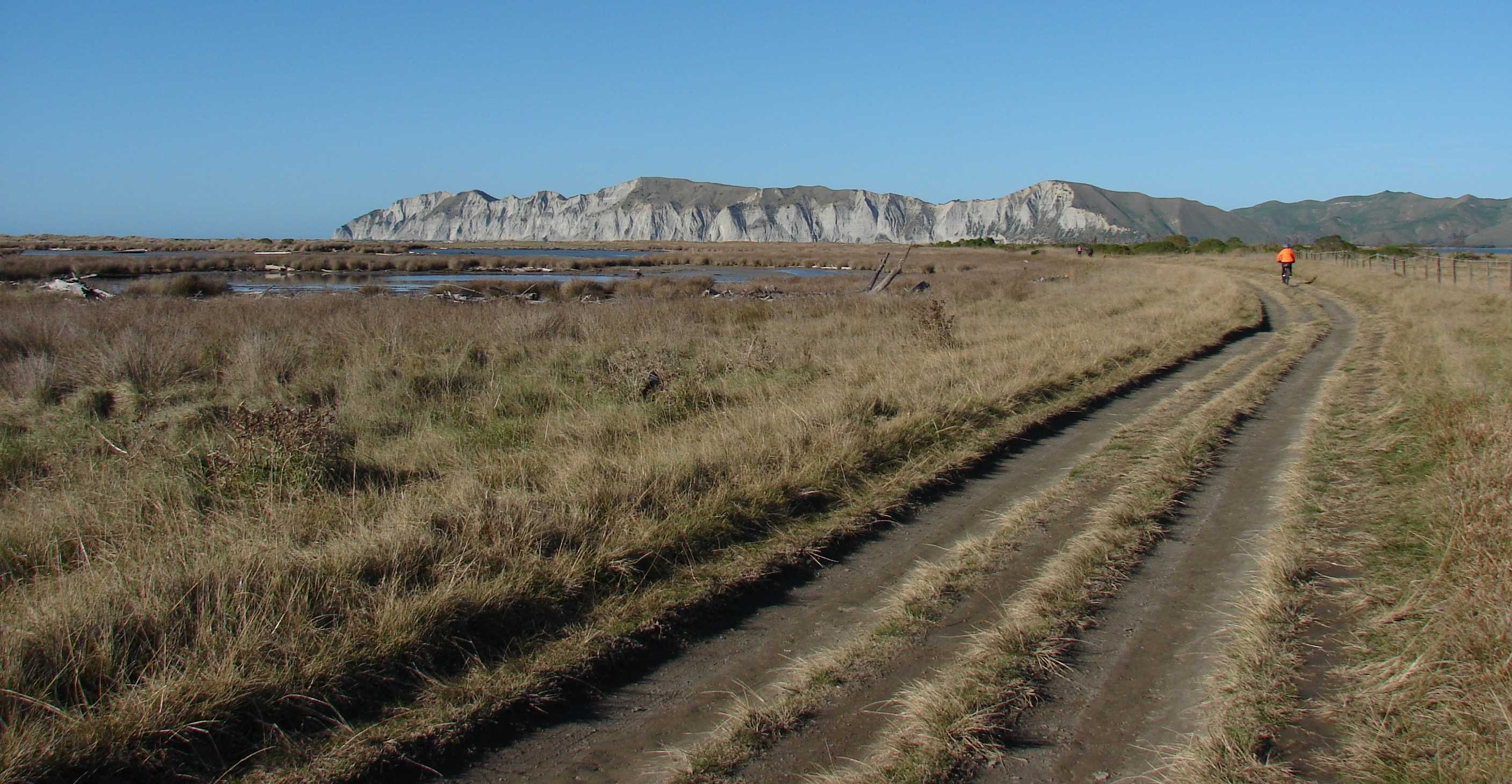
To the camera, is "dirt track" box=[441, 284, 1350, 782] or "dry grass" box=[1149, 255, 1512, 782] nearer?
"dry grass" box=[1149, 255, 1512, 782]

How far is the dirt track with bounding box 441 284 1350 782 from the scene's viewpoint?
11.1ft

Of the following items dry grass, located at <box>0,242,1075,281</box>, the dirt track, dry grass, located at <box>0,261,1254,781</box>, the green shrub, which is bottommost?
the dirt track

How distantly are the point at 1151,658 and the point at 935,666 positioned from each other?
100cm

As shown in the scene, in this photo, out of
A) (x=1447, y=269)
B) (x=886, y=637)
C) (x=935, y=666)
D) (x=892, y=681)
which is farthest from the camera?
(x=1447, y=269)

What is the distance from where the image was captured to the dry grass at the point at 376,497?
3.65m

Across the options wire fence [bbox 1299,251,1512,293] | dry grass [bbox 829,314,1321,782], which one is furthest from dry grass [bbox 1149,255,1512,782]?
wire fence [bbox 1299,251,1512,293]

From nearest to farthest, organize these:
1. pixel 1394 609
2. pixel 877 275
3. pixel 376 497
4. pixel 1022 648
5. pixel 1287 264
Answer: pixel 1022 648 < pixel 1394 609 < pixel 376 497 < pixel 877 275 < pixel 1287 264

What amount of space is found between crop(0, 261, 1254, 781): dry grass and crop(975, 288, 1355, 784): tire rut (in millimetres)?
1969

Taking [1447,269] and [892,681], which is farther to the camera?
[1447,269]

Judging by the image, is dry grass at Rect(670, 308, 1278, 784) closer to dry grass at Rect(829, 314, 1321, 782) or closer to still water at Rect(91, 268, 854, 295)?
dry grass at Rect(829, 314, 1321, 782)

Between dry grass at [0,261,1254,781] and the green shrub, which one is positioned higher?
the green shrub

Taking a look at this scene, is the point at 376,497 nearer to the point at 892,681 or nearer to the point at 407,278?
the point at 892,681

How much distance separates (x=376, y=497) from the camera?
6.18 metres

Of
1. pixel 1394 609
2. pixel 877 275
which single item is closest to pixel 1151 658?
pixel 1394 609
